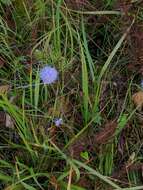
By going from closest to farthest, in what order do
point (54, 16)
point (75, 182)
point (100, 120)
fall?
1. point (75, 182)
2. point (100, 120)
3. point (54, 16)

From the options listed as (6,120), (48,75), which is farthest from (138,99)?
(6,120)

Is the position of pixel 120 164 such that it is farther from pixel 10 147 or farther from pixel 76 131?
pixel 10 147

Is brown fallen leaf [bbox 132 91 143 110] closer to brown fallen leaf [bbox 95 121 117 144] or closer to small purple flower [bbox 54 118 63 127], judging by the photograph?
brown fallen leaf [bbox 95 121 117 144]

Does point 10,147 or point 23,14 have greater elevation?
point 23,14

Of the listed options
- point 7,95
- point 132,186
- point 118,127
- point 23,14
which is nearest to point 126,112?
point 118,127

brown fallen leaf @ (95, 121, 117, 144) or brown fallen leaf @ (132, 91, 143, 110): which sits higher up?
brown fallen leaf @ (132, 91, 143, 110)

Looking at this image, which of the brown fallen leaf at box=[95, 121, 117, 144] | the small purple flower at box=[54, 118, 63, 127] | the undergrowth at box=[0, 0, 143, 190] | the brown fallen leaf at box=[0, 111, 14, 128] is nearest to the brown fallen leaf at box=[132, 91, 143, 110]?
the undergrowth at box=[0, 0, 143, 190]
